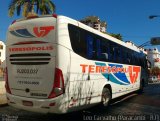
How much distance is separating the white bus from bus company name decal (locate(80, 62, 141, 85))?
0.08 metres

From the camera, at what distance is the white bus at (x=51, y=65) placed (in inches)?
336

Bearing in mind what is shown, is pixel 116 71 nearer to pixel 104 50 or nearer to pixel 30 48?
pixel 104 50

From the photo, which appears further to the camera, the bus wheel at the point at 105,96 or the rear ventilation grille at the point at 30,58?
the bus wheel at the point at 105,96

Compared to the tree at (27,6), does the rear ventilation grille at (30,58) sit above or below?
below

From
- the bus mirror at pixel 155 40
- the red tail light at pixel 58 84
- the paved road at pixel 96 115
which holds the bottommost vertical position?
the paved road at pixel 96 115

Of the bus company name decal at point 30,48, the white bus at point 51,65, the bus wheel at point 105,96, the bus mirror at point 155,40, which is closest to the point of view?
the white bus at point 51,65

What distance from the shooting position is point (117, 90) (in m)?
13.5

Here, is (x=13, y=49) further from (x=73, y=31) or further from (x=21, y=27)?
(x=73, y=31)

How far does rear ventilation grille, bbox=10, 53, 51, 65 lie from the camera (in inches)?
343

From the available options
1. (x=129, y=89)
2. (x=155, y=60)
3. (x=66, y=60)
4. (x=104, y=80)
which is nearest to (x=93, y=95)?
(x=104, y=80)

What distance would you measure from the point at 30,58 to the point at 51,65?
847mm

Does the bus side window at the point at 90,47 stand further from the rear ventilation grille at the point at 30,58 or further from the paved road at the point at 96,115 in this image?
the paved road at the point at 96,115

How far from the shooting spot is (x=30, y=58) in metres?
9.00

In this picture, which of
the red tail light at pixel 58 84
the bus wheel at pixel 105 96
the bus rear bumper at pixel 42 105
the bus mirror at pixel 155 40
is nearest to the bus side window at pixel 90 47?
the red tail light at pixel 58 84
